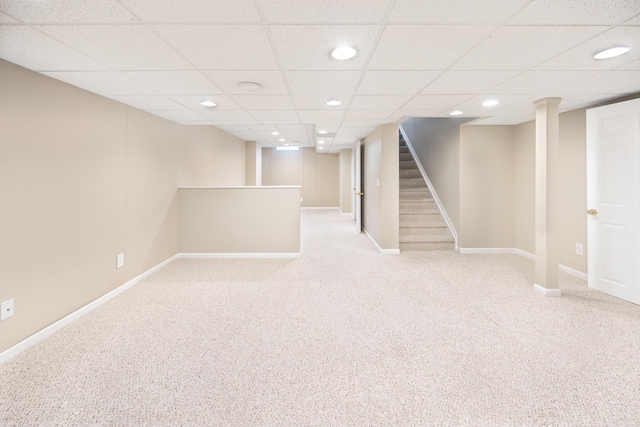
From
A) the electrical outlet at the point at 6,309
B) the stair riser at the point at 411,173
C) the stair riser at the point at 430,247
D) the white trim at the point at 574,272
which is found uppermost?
the stair riser at the point at 411,173

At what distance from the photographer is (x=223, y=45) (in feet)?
6.20

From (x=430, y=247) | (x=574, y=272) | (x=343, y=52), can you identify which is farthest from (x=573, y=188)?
(x=343, y=52)

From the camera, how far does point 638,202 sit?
2.89m

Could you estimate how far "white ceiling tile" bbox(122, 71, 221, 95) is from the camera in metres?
2.38

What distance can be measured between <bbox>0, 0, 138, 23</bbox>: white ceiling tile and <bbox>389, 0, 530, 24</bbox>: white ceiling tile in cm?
140

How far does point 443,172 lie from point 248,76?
4390mm

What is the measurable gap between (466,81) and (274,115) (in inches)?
93.3

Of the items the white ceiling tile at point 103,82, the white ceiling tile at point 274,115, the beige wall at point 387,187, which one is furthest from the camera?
the beige wall at point 387,187

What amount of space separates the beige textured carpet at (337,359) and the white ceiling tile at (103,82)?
203cm

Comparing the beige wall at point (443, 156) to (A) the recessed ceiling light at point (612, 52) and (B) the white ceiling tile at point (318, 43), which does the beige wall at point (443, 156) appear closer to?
(A) the recessed ceiling light at point (612, 52)

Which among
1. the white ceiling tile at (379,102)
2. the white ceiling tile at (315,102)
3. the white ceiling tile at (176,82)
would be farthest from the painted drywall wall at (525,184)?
the white ceiling tile at (176,82)

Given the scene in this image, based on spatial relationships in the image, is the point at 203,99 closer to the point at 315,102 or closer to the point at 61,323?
the point at 315,102

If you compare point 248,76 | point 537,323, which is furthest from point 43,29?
point 537,323

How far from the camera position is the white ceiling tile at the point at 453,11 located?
→ 57.7 inches
